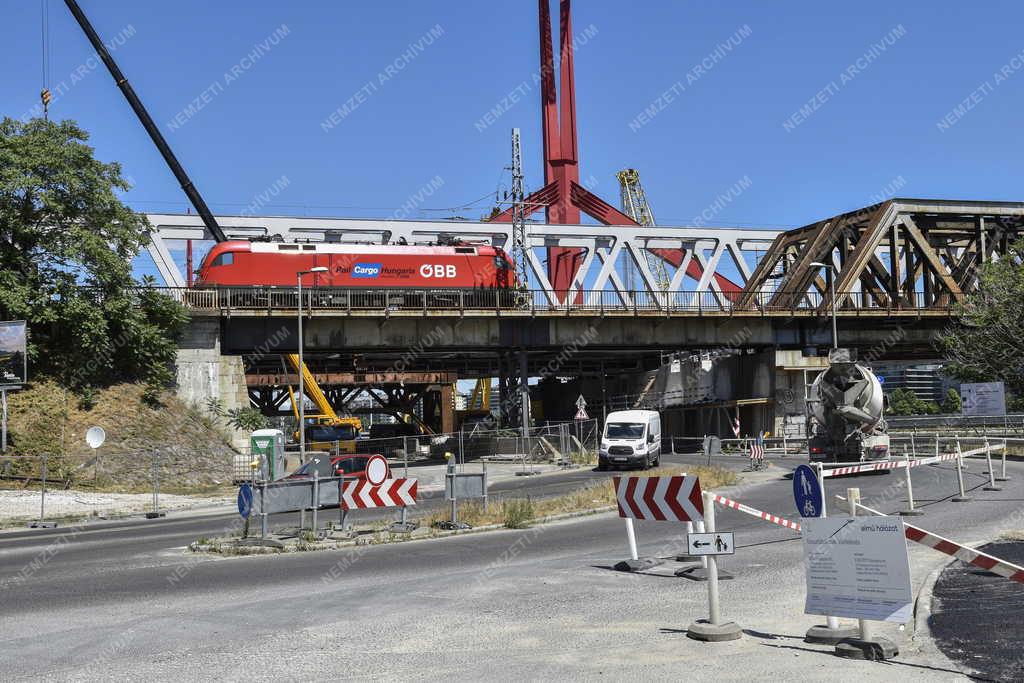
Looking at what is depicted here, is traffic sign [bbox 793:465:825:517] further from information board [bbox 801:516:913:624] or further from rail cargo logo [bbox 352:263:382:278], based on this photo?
rail cargo logo [bbox 352:263:382:278]

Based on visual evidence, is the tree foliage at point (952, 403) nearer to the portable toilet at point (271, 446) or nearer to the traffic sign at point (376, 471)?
the portable toilet at point (271, 446)

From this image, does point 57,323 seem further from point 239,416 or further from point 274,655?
point 274,655

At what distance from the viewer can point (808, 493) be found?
881cm

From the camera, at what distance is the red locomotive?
47312 millimetres

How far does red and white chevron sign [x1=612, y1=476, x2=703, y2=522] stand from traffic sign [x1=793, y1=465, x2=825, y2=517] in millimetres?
2521

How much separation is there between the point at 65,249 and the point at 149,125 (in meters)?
16.5

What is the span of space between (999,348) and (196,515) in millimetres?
38949

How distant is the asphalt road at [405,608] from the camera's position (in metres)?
8.49

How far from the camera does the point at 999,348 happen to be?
48.4 metres

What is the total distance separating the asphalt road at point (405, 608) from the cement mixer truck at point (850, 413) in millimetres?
10447

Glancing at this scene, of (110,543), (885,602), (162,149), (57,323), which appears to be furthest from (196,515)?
(162,149)

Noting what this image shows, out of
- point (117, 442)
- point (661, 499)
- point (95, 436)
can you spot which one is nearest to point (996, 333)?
point (117, 442)

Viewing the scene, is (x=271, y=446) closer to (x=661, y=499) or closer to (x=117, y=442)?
(x=117, y=442)

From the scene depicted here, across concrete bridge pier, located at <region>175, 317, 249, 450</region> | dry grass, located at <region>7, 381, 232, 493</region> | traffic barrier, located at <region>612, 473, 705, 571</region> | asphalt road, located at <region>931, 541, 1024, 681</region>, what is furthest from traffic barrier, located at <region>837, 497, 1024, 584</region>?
concrete bridge pier, located at <region>175, 317, 249, 450</region>
